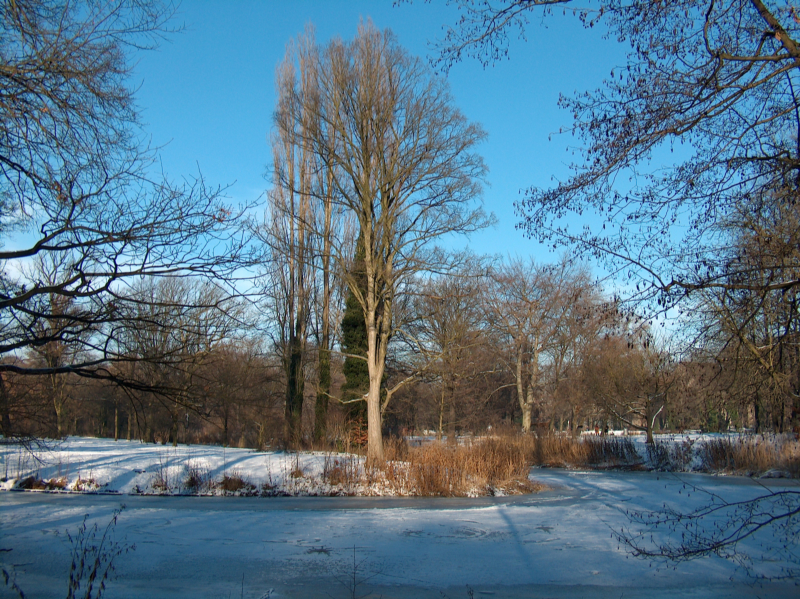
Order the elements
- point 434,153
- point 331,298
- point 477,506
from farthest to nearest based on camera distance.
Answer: point 331,298
point 434,153
point 477,506

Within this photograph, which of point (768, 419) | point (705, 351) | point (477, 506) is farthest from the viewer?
point (768, 419)

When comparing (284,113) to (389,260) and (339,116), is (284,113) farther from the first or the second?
(389,260)

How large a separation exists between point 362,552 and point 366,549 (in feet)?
0.53

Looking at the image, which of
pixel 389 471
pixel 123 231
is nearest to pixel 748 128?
pixel 123 231

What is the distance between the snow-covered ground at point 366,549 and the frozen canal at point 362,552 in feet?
0.07

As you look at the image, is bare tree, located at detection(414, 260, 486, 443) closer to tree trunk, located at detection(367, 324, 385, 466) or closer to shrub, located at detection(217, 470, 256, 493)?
tree trunk, located at detection(367, 324, 385, 466)

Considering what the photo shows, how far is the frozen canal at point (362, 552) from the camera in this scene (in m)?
5.41

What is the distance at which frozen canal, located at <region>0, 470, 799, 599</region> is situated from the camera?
213 inches

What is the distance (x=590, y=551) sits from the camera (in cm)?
683

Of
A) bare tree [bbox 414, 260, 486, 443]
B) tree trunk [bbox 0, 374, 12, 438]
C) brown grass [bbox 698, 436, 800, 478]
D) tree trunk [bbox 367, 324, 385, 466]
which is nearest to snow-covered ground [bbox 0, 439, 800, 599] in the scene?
tree trunk [bbox 0, 374, 12, 438]

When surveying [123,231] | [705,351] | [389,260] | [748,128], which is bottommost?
[705,351]

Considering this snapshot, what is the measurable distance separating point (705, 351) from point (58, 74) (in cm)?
742

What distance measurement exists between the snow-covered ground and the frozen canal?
21 mm

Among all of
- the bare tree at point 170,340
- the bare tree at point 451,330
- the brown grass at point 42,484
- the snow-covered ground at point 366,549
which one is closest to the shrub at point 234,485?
the snow-covered ground at point 366,549
